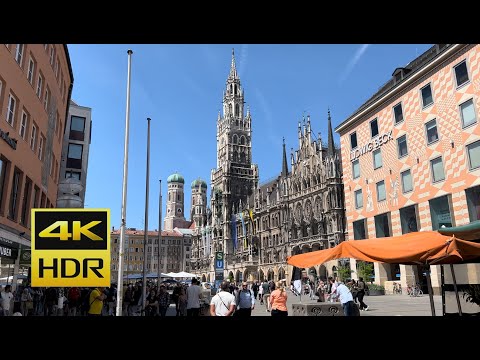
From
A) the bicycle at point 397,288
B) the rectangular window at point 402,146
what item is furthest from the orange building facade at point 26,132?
the bicycle at point 397,288

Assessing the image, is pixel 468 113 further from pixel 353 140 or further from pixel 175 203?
pixel 175 203

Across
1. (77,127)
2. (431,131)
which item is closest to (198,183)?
(77,127)

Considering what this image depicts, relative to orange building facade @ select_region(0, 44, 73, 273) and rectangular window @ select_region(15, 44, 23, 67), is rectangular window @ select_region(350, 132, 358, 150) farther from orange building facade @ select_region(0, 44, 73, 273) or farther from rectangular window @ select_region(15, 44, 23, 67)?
rectangular window @ select_region(15, 44, 23, 67)

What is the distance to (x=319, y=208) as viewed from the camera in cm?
6419

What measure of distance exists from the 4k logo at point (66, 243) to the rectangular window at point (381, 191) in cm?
2969

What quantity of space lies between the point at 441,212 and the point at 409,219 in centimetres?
313

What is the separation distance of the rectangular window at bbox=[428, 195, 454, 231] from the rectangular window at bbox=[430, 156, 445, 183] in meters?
1.34

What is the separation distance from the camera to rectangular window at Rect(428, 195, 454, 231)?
27.2 meters

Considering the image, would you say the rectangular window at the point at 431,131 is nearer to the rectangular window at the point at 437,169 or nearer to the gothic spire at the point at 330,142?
the rectangular window at the point at 437,169

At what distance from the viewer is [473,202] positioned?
1002 inches

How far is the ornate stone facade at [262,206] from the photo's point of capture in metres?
62.7
